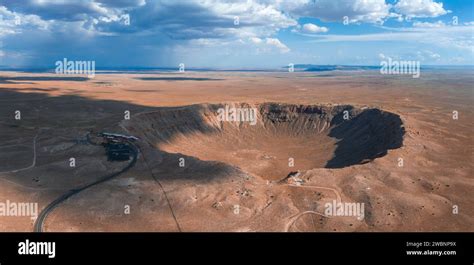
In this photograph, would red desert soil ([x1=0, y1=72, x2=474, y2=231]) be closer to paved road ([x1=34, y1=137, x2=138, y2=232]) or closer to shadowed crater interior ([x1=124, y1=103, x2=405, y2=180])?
shadowed crater interior ([x1=124, y1=103, x2=405, y2=180])

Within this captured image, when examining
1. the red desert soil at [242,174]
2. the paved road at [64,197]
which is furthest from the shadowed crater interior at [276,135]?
the paved road at [64,197]

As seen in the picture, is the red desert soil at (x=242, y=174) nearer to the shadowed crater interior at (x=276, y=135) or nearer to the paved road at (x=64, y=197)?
the shadowed crater interior at (x=276, y=135)

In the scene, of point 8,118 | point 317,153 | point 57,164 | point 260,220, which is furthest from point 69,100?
point 260,220

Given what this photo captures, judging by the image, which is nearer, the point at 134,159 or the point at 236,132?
the point at 134,159

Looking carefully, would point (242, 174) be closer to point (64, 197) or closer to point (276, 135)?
point (64, 197)

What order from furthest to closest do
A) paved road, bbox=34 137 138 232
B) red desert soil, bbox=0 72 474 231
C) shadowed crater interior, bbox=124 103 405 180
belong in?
1. shadowed crater interior, bbox=124 103 405 180
2. red desert soil, bbox=0 72 474 231
3. paved road, bbox=34 137 138 232

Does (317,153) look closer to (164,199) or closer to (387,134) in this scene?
(387,134)

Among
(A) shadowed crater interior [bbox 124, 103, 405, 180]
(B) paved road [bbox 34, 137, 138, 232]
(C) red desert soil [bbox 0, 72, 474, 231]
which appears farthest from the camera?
(A) shadowed crater interior [bbox 124, 103, 405, 180]

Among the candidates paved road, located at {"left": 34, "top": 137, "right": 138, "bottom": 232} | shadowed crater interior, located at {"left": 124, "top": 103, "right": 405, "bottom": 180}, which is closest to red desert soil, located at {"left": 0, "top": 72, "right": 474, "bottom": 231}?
shadowed crater interior, located at {"left": 124, "top": 103, "right": 405, "bottom": 180}
